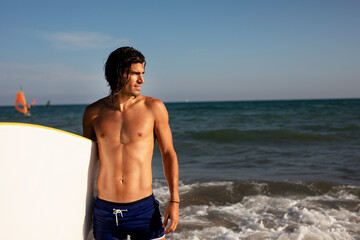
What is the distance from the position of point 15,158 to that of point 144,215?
0.79m

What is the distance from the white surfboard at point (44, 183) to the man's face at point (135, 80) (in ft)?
1.30

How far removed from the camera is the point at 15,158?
1.50m

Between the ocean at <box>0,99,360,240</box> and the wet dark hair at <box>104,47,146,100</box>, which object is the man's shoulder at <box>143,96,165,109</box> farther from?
the ocean at <box>0,99,360,240</box>

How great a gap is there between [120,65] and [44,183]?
785 millimetres

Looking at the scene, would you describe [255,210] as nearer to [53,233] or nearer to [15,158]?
[53,233]

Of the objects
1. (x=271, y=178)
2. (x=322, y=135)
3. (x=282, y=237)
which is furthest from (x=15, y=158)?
(x=322, y=135)

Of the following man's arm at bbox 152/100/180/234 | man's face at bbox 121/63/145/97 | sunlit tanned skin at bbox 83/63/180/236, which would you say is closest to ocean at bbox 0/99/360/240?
man's arm at bbox 152/100/180/234

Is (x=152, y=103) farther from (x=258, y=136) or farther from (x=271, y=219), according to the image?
(x=258, y=136)

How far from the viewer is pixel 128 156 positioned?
1.92m

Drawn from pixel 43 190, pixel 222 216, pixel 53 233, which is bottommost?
pixel 222 216

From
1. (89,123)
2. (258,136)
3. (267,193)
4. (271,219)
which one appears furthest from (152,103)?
(258,136)

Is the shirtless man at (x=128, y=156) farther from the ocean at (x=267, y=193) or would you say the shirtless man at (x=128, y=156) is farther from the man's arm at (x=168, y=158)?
the ocean at (x=267, y=193)

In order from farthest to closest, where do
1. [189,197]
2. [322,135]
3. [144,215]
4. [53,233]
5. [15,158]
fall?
[322,135]
[189,197]
[144,215]
[53,233]
[15,158]

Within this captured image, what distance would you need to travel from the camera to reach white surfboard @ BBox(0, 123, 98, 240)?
4.91ft
